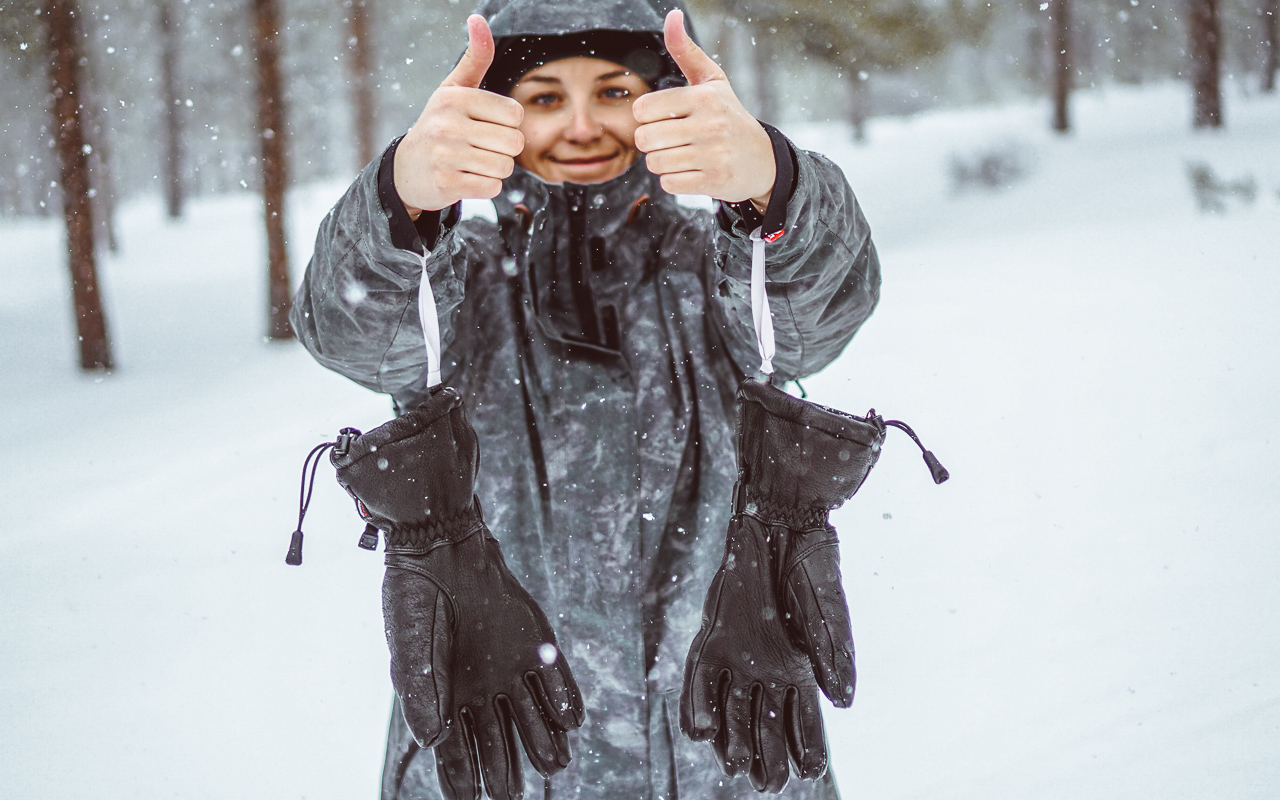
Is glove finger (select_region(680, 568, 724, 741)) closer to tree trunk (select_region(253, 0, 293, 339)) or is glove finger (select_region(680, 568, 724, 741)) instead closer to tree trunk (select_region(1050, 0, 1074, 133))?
tree trunk (select_region(253, 0, 293, 339))

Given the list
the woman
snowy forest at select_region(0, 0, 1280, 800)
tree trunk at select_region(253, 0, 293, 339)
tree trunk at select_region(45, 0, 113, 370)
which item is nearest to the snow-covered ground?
snowy forest at select_region(0, 0, 1280, 800)

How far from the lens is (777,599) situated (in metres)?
1.63

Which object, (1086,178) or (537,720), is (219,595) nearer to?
(537,720)

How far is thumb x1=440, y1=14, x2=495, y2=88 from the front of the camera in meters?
1.33

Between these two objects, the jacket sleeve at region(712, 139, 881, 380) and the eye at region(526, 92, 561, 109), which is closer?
the jacket sleeve at region(712, 139, 881, 380)

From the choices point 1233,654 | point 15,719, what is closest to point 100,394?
point 15,719

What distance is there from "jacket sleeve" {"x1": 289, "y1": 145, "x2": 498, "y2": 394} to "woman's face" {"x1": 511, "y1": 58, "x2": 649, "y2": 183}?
1.19ft

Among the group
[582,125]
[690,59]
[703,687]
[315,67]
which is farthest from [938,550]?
[315,67]

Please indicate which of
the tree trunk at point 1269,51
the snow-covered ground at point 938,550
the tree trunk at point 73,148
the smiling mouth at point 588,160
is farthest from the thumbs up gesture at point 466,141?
the tree trunk at point 1269,51

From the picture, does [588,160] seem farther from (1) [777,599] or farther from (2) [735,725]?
(2) [735,725]

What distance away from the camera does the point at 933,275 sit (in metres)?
8.48

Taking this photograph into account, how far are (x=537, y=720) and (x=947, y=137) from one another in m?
16.1

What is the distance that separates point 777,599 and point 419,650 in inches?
27.6

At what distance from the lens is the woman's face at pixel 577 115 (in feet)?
6.00
